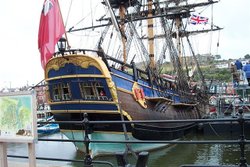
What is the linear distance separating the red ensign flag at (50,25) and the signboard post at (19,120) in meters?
5.45

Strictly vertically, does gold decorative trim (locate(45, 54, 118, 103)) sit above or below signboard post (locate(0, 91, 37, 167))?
above

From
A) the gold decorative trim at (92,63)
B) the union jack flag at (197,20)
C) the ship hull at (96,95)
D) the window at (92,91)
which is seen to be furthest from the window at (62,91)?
the union jack flag at (197,20)

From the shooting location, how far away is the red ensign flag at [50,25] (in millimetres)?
10227

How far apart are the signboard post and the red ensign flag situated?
17.9ft

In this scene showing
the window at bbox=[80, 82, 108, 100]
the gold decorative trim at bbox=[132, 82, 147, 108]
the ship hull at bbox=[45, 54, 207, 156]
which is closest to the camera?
the ship hull at bbox=[45, 54, 207, 156]

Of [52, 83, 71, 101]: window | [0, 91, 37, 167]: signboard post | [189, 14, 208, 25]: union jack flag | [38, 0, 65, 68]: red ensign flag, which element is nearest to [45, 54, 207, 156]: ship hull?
[52, 83, 71, 101]: window

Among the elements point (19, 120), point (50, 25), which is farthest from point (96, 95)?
point (19, 120)

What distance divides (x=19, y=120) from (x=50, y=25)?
5915mm

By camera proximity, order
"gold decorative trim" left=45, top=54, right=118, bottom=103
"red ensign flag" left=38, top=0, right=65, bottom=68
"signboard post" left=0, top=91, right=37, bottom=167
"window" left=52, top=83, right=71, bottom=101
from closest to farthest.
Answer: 1. "signboard post" left=0, top=91, right=37, bottom=167
2. "red ensign flag" left=38, top=0, right=65, bottom=68
3. "gold decorative trim" left=45, top=54, right=118, bottom=103
4. "window" left=52, top=83, right=71, bottom=101

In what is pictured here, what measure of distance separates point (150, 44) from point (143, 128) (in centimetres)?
1245

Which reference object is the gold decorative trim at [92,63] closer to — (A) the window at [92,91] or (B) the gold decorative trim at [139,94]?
(A) the window at [92,91]

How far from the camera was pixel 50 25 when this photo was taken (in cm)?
1030

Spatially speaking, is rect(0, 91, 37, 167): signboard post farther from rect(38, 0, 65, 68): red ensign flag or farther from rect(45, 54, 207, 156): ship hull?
rect(45, 54, 207, 156): ship hull

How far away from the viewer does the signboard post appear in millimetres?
4727
